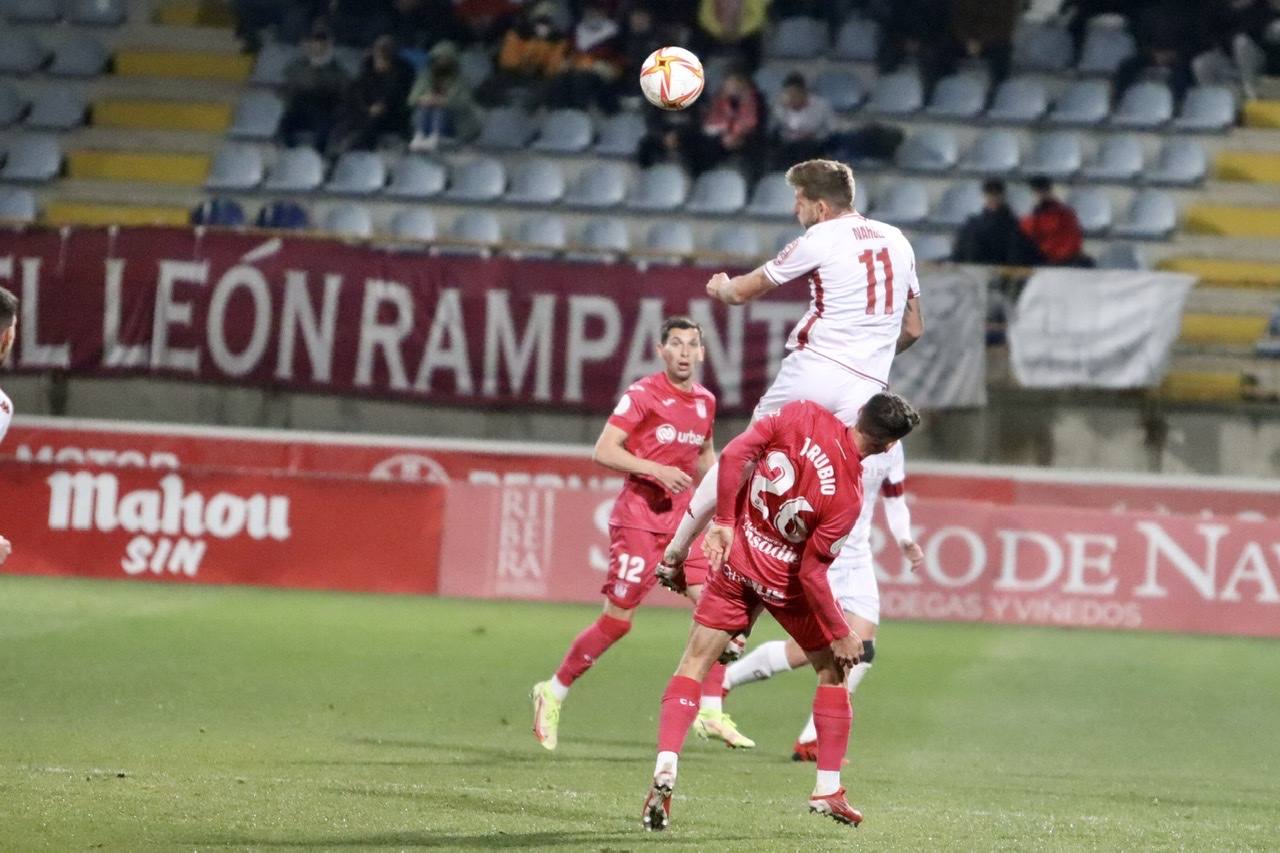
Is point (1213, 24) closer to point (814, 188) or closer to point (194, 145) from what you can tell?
point (194, 145)

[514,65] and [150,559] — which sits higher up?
[514,65]

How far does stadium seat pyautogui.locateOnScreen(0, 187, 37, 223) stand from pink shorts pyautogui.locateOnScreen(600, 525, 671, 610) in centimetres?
1202

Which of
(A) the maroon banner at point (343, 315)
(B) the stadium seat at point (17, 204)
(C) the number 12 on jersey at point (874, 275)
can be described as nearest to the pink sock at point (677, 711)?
(C) the number 12 on jersey at point (874, 275)

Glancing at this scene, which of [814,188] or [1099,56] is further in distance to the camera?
[1099,56]

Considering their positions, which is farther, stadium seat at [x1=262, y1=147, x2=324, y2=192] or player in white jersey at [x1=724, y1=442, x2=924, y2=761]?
stadium seat at [x1=262, y1=147, x2=324, y2=192]

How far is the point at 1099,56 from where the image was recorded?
825 inches

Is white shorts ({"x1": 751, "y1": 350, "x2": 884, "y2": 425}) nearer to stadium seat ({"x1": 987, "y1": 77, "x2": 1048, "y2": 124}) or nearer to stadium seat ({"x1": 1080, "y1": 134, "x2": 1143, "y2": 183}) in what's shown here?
stadium seat ({"x1": 1080, "y1": 134, "x2": 1143, "y2": 183})

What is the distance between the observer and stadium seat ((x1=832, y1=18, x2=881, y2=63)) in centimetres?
2098

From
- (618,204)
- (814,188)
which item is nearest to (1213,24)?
(618,204)

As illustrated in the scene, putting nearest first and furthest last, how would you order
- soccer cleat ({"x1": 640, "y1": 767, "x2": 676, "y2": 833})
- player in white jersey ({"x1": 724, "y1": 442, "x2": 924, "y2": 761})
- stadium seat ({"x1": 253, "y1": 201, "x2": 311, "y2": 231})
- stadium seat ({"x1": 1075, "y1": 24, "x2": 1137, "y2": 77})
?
soccer cleat ({"x1": 640, "y1": 767, "x2": 676, "y2": 833}), player in white jersey ({"x1": 724, "y1": 442, "x2": 924, "y2": 761}), stadium seat ({"x1": 253, "y1": 201, "x2": 311, "y2": 231}), stadium seat ({"x1": 1075, "y1": 24, "x2": 1137, "y2": 77})

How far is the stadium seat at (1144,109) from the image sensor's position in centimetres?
2038

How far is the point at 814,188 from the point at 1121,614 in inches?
340

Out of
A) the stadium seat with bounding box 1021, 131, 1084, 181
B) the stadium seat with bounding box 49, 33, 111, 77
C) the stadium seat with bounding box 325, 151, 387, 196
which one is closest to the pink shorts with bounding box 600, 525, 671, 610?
the stadium seat with bounding box 325, 151, 387, 196

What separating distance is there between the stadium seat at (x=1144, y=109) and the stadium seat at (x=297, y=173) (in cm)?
816
